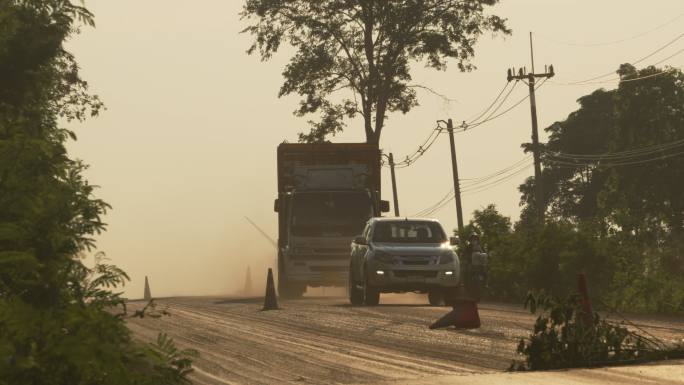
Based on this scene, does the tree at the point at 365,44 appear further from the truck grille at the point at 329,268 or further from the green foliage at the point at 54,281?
the green foliage at the point at 54,281

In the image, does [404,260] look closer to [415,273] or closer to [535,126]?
[415,273]

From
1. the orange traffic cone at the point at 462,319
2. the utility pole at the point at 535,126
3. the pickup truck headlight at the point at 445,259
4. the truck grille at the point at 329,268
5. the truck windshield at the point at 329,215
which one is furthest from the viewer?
the utility pole at the point at 535,126

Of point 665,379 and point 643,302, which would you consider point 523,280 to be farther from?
point 665,379

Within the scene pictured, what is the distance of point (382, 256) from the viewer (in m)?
30.4

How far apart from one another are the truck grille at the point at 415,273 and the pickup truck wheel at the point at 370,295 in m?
0.67

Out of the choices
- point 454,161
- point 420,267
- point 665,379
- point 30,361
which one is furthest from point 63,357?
point 454,161

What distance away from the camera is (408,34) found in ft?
186

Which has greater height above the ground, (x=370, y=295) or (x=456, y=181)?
(x=456, y=181)

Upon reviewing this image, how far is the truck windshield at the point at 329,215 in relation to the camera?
37812 mm

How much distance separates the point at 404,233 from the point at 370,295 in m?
1.49

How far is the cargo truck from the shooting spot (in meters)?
37.8

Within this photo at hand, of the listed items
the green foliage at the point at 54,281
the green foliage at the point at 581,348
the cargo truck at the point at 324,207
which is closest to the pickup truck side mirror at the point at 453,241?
the cargo truck at the point at 324,207

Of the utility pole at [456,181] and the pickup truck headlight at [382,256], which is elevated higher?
the utility pole at [456,181]

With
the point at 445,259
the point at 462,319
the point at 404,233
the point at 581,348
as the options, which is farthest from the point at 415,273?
the point at 581,348
